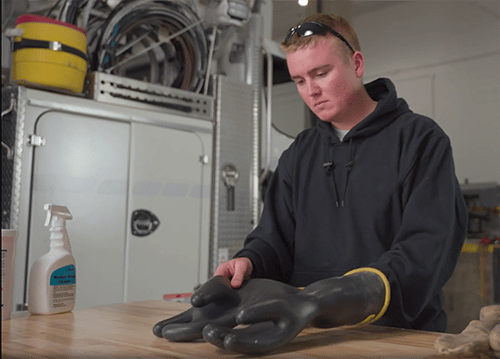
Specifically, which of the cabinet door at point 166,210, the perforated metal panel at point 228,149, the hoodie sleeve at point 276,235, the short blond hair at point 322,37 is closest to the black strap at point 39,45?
the cabinet door at point 166,210

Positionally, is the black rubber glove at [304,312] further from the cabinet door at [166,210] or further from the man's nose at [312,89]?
the cabinet door at [166,210]

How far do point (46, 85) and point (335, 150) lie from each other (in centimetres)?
134

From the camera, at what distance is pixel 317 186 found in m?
1.19

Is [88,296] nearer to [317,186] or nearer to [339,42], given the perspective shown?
[317,186]

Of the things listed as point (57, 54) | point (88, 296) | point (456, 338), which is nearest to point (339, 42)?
point (456, 338)

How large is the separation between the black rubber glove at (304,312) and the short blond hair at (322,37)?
17.2 inches

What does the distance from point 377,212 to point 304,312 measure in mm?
410

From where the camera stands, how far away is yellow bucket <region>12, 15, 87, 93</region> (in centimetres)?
198

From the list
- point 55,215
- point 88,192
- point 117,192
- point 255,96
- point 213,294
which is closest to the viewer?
point 213,294

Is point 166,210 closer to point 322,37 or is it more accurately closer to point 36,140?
point 36,140

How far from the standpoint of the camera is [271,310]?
26.8 inches

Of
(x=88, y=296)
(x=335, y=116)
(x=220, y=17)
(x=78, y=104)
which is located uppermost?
(x=220, y=17)

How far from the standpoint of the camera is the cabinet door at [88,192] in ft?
6.68

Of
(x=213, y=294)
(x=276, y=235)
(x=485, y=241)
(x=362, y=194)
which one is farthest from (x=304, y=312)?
(x=485, y=241)
